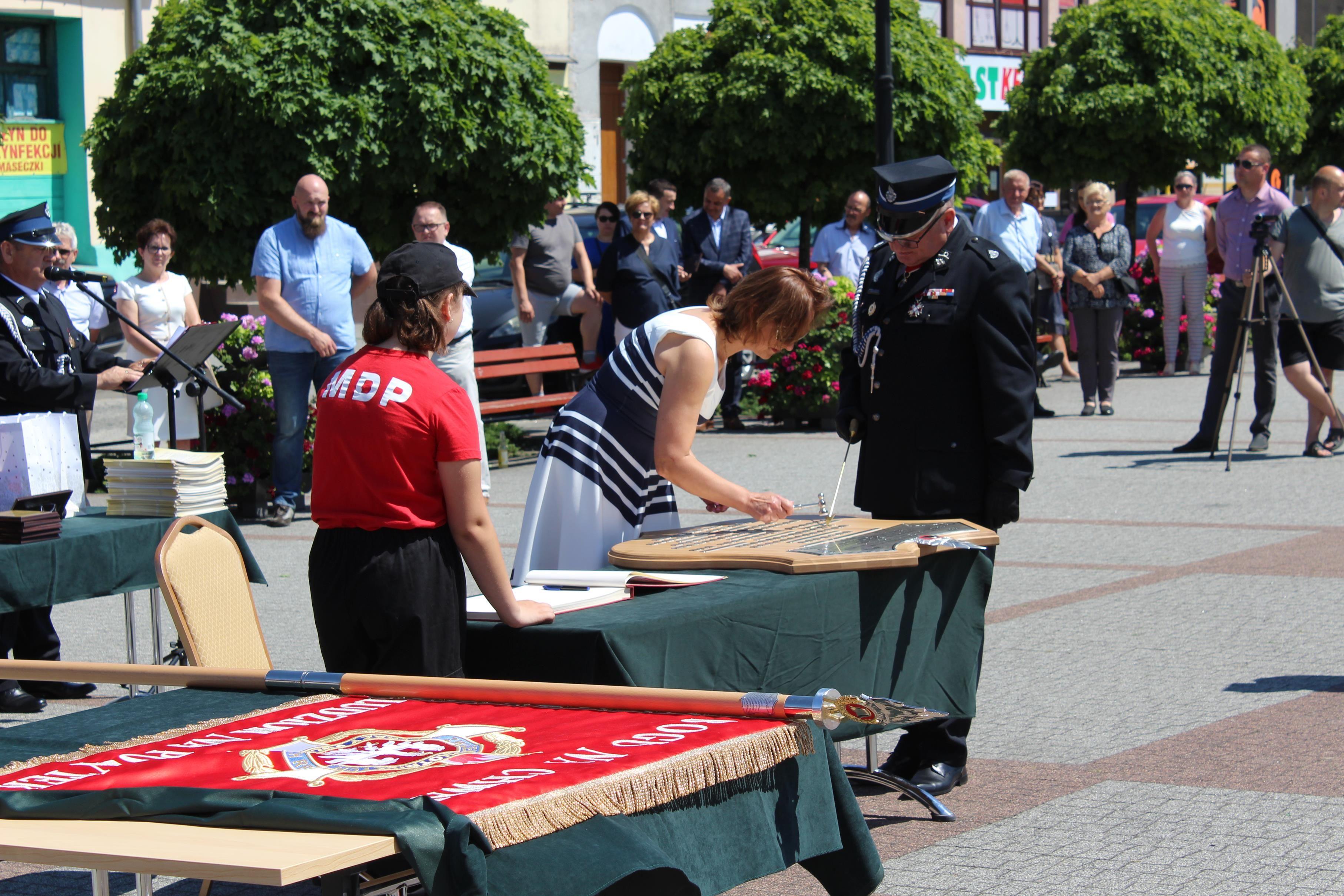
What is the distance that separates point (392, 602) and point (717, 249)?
1116 centimetres

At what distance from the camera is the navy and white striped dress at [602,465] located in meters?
5.04

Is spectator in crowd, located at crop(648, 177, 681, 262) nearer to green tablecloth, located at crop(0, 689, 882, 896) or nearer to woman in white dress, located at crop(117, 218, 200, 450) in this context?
woman in white dress, located at crop(117, 218, 200, 450)

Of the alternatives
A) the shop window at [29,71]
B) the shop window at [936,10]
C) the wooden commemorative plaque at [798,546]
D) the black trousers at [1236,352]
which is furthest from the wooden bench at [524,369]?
the shop window at [936,10]

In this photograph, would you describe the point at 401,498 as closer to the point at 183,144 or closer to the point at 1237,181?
the point at 183,144

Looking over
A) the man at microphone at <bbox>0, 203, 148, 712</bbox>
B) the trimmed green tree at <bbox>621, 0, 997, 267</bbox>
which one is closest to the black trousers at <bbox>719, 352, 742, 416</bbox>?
the trimmed green tree at <bbox>621, 0, 997, 267</bbox>

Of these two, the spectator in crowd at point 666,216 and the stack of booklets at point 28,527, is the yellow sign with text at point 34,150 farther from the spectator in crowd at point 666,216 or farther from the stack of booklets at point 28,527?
the stack of booklets at point 28,527

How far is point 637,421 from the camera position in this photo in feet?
16.7

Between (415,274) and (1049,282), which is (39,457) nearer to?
(415,274)

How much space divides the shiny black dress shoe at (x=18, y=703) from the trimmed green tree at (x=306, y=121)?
624 cm

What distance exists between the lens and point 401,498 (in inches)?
158

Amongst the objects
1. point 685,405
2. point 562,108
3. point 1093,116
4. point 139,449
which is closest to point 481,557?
point 685,405

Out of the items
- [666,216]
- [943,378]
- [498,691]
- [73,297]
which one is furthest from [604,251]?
[498,691]

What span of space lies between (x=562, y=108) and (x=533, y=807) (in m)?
11.4

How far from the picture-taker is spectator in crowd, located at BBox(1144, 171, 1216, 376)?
1780cm
